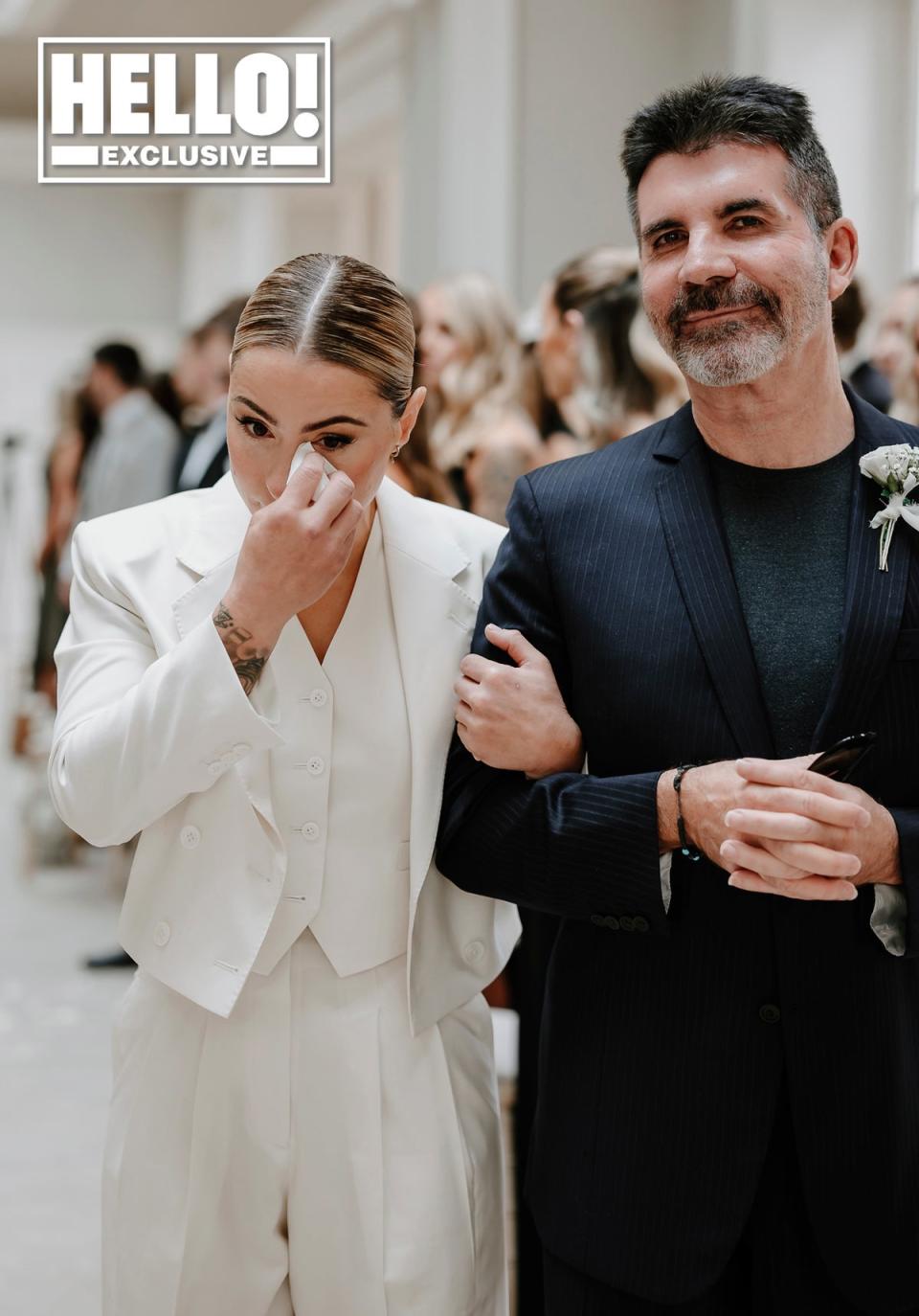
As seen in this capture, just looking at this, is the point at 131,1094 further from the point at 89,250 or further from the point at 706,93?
the point at 89,250

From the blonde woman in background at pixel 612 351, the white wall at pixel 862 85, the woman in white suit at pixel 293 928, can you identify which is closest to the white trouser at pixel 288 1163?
the woman in white suit at pixel 293 928

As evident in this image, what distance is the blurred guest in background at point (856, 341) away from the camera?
12.8 feet

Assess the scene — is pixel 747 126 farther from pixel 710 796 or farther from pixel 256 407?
pixel 710 796

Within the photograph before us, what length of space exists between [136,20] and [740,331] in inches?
391

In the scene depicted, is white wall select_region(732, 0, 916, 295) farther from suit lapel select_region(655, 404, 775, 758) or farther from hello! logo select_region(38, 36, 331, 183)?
suit lapel select_region(655, 404, 775, 758)

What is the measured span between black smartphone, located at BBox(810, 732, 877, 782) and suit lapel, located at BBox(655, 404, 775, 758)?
0.12 m

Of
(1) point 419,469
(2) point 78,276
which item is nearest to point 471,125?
(1) point 419,469

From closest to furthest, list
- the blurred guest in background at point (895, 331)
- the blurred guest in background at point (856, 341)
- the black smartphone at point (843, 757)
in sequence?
1. the black smartphone at point (843, 757)
2. the blurred guest in background at point (856, 341)
3. the blurred guest in background at point (895, 331)

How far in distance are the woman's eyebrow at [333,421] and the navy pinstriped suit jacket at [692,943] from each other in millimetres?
286

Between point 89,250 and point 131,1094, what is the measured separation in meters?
14.7

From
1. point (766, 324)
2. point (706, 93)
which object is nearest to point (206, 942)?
point (766, 324)

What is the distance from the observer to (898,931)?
1.61 m

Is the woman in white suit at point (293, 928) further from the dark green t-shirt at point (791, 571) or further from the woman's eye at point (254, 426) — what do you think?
the dark green t-shirt at point (791, 571)

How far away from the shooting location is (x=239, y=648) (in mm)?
1519
